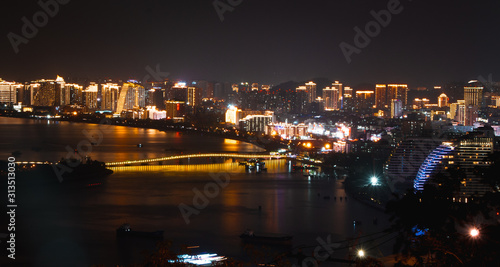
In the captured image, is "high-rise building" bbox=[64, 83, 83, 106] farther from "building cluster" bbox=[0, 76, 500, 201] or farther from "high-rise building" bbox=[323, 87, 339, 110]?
"high-rise building" bbox=[323, 87, 339, 110]

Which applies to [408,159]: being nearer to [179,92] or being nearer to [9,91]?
[179,92]

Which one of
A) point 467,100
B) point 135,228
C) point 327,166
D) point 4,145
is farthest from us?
point 467,100

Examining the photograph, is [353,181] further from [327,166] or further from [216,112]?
[216,112]

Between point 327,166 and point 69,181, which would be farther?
point 327,166

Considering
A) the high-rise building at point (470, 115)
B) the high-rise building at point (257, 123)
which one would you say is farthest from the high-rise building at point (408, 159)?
the high-rise building at point (257, 123)

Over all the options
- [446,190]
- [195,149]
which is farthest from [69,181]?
[446,190]

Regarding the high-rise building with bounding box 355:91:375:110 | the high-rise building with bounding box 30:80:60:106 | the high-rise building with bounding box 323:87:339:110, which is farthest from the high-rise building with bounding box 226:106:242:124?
the high-rise building with bounding box 30:80:60:106

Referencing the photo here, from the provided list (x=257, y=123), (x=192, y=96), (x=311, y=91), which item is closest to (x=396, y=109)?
(x=257, y=123)
